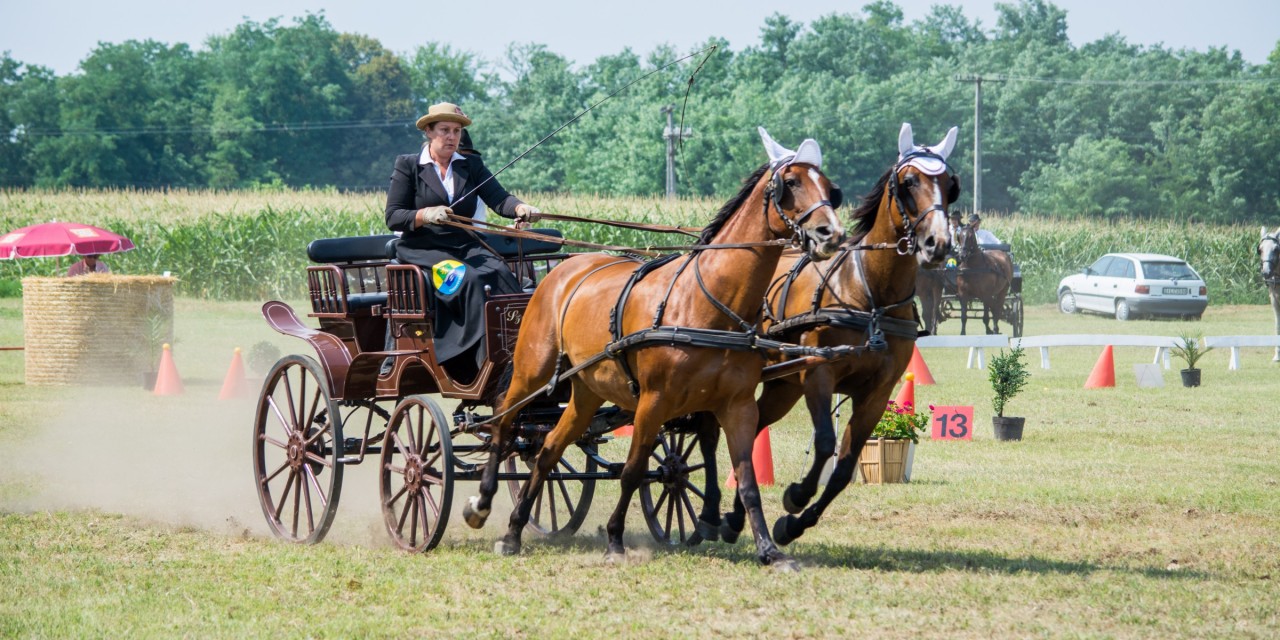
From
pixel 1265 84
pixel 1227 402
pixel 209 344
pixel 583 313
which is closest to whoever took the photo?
pixel 583 313

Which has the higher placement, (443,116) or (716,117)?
(716,117)

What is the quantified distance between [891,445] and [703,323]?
3.65 m

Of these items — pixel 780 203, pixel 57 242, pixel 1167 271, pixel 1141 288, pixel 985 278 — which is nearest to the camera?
pixel 780 203

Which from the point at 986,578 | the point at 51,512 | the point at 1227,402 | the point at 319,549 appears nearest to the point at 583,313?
the point at 319,549

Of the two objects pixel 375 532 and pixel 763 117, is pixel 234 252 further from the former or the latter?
pixel 763 117

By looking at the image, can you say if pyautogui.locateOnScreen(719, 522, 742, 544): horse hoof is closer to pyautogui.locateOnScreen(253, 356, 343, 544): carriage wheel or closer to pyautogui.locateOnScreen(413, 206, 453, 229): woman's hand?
pyautogui.locateOnScreen(253, 356, 343, 544): carriage wheel

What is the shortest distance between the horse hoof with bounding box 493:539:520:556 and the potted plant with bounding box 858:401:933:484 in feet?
10.3

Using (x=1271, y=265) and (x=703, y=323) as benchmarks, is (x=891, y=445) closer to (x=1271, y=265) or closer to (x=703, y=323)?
(x=703, y=323)

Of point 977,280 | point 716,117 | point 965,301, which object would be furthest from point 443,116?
point 716,117

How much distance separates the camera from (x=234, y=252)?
93.8 ft

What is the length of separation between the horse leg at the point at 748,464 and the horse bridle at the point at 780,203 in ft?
2.70

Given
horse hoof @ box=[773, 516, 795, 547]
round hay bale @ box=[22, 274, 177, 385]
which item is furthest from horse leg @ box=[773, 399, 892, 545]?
round hay bale @ box=[22, 274, 177, 385]

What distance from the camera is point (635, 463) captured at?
6922 mm

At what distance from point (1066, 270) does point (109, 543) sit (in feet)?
105
